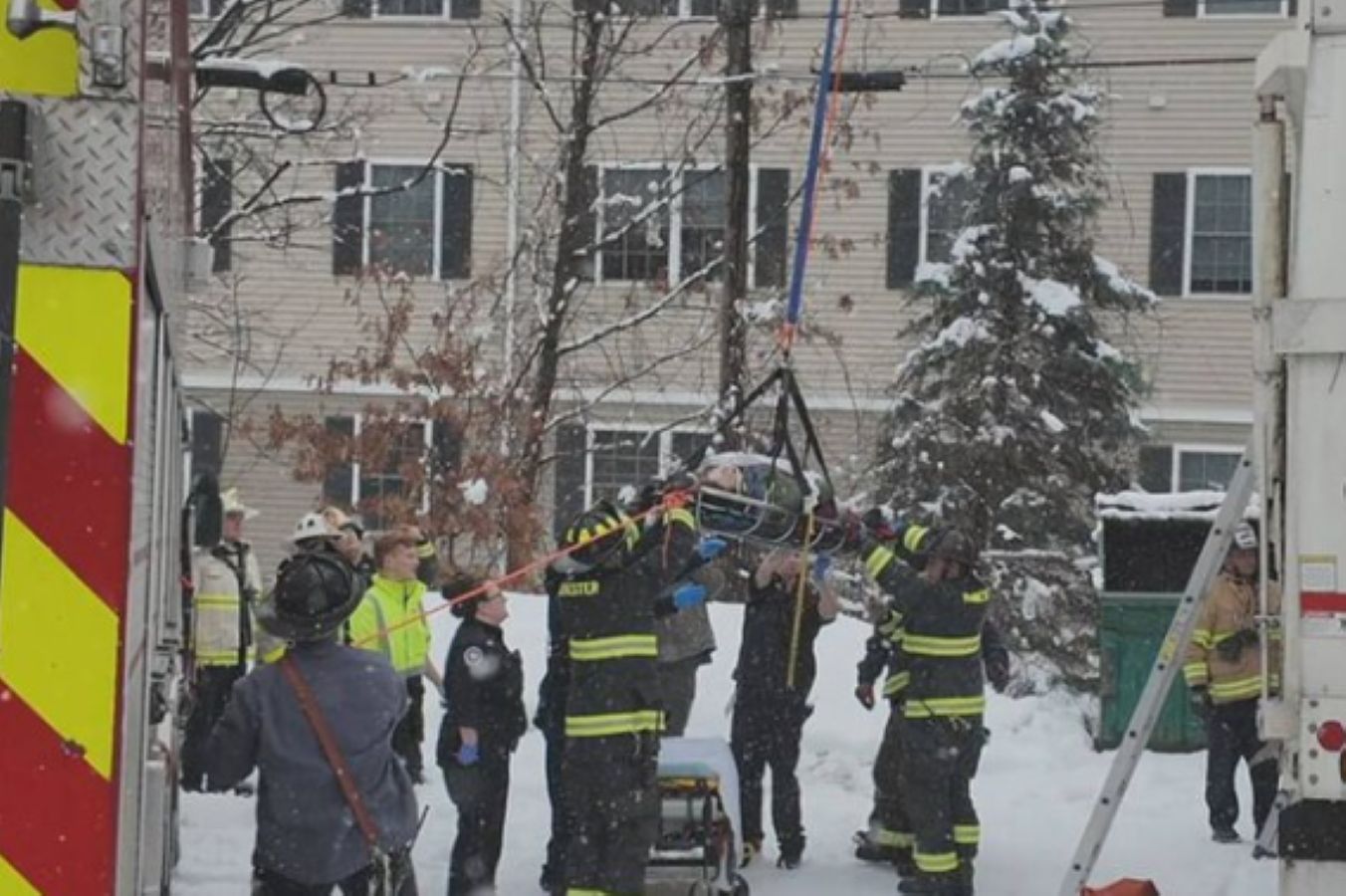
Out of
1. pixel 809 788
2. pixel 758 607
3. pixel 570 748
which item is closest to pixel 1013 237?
pixel 809 788

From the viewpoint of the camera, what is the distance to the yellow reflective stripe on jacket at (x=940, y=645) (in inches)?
384

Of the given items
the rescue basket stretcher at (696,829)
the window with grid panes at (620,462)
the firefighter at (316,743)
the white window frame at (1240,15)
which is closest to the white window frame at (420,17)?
the window with grid panes at (620,462)

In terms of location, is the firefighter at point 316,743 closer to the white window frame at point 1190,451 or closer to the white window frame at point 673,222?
the white window frame at point 673,222

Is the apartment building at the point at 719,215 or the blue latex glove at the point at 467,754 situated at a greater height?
the apartment building at the point at 719,215

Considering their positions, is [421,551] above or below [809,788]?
above

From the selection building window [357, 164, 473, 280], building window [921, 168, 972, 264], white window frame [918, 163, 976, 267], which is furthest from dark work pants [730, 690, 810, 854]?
building window [357, 164, 473, 280]

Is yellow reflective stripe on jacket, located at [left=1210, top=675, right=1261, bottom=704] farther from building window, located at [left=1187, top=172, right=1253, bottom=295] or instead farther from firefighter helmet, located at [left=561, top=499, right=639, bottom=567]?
building window, located at [left=1187, top=172, right=1253, bottom=295]

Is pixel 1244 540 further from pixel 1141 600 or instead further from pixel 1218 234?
pixel 1218 234

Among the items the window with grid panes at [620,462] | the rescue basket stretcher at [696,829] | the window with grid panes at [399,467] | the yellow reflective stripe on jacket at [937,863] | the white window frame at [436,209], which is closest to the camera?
the rescue basket stretcher at [696,829]

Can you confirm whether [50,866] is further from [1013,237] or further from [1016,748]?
[1013,237]

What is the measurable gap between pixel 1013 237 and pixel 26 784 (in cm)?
1807

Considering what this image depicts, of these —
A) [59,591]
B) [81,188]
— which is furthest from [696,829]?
[81,188]

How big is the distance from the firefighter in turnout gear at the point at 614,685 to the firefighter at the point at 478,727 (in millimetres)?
710

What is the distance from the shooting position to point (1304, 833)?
586 centimetres
